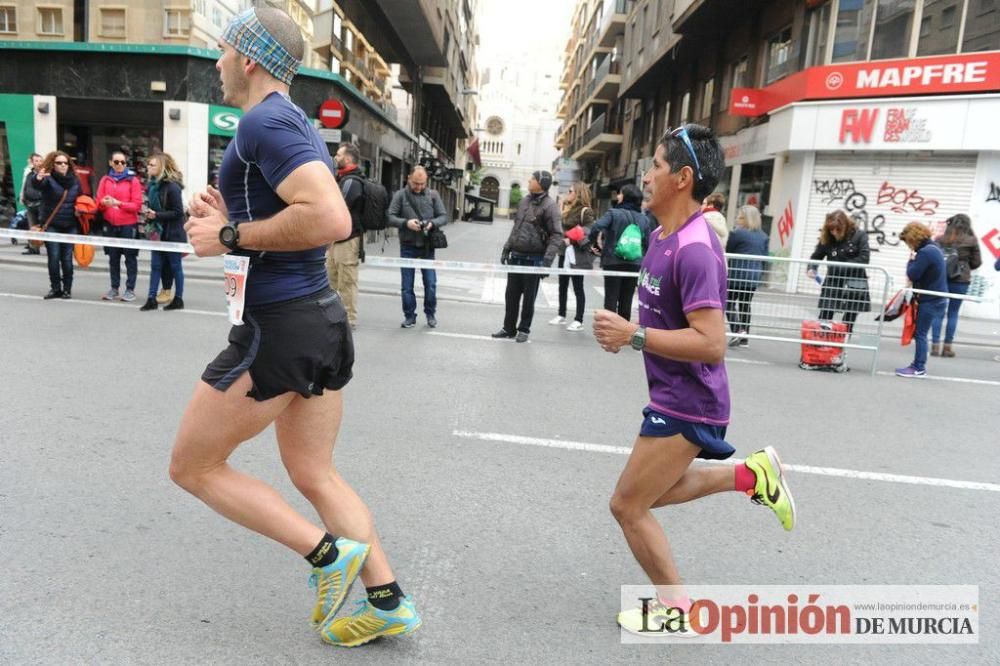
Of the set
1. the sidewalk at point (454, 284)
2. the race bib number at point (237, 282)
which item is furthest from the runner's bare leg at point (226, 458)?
the sidewalk at point (454, 284)

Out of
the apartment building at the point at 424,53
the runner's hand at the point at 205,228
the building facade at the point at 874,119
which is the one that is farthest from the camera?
the apartment building at the point at 424,53

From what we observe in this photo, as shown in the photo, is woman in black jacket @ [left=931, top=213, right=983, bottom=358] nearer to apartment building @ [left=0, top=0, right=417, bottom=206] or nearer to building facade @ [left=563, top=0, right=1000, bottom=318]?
building facade @ [left=563, top=0, right=1000, bottom=318]

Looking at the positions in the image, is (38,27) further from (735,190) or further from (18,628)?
(18,628)

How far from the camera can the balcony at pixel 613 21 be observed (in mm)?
37906

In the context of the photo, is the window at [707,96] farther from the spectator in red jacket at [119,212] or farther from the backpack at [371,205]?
the spectator in red jacket at [119,212]

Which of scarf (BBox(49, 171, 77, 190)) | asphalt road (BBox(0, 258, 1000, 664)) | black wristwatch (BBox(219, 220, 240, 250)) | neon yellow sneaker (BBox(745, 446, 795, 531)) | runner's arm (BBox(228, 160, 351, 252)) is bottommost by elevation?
asphalt road (BBox(0, 258, 1000, 664))

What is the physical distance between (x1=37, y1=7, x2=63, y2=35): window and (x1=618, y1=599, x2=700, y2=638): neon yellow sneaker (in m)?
20.5

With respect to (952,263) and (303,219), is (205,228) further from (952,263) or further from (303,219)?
(952,263)

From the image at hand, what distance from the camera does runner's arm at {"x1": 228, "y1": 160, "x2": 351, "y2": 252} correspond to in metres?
2.11

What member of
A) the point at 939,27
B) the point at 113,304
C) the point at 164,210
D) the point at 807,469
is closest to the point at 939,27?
the point at 939,27

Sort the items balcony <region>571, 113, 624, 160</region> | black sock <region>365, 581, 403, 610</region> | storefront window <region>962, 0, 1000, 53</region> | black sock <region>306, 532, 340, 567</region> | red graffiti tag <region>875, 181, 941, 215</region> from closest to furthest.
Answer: black sock <region>306, 532, 340, 567</region> → black sock <region>365, 581, 403, 610</region> → storefront window <region>962, 0, 1000, 53</region> → red graffiti tag <region>875, 181, 941, 215</region> → balcony <region>571, 113, 624, 160</region>

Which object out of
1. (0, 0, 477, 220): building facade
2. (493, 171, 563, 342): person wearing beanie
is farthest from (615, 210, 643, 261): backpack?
(0, 0, 477, 220): building facade

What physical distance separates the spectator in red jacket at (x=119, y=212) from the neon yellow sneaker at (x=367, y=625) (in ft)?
26.3

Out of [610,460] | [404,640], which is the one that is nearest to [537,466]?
[610,460]
